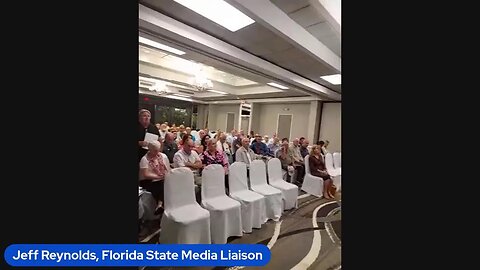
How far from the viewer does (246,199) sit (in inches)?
74.6

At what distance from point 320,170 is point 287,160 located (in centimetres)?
54

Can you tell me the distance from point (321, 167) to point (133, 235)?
299 centimetres

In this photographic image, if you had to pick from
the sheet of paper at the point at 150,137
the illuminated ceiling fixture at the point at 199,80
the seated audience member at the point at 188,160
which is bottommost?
the seated audience member at the point at 188,160

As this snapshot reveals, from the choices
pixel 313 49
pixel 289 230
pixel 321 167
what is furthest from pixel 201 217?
pixel 321 167

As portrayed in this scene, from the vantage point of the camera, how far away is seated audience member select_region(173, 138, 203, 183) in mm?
2178

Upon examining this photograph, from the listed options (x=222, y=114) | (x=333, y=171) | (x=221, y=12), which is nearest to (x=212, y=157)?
(x=221, y=12)

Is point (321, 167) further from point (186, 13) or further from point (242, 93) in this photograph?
point (242, 93)

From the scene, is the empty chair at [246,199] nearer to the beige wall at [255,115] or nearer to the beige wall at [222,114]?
the beige wall at [255,115]

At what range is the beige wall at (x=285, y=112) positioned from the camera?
21.3ft

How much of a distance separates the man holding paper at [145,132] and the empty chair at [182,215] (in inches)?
16.6

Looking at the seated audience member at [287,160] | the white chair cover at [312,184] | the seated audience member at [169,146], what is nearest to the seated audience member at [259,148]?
the seated audience member at [287,160]

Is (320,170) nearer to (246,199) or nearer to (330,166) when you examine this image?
(330,166)

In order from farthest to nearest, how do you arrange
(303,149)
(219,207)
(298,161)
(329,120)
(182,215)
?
(329,120) → (303,149) → (298,161) → (219,207) → (182,215)
